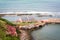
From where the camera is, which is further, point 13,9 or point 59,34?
point 13,9

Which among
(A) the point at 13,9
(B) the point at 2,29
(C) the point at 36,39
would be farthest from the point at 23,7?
(B) the point at 2,29

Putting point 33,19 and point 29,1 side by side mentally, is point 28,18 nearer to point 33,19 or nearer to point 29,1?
point 33,19

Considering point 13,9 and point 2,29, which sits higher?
point 2,29

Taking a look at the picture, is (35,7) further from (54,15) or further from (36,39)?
(36,39)

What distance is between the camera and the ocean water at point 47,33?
8386 mm

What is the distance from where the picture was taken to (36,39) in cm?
800

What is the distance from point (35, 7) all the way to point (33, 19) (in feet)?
3.57

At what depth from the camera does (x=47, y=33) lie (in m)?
8.91

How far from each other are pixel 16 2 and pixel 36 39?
3.89 m

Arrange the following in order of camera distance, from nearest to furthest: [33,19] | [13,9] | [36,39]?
[36,39] → [33,19] → [13,9]

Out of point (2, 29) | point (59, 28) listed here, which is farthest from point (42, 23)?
point (2, 29)

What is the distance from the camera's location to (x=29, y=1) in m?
11.5

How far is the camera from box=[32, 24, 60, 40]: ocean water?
839 centimetres

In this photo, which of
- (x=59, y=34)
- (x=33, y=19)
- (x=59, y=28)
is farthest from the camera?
(x=33, y=19)
